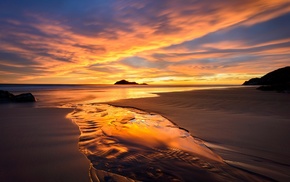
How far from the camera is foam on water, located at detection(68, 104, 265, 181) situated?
2.72m

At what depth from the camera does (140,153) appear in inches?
144

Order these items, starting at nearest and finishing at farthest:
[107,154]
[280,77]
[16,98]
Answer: [107,154]
[16,98]
[280,77]

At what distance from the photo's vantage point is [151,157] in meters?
3.44

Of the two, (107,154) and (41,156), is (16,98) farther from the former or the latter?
(107,154)

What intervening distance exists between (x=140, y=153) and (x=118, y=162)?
0.59 metres

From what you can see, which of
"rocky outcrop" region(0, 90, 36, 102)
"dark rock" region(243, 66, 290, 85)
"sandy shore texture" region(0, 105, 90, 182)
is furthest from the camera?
"dark rock" region(243, 66, 290, 85)

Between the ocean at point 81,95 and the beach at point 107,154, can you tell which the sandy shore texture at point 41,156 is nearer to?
the beach at point 107,154

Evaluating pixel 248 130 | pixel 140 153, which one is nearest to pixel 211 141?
pixel 248 130

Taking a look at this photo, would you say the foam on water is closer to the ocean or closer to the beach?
the beach

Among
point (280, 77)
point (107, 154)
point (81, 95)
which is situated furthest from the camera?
point (280, 77)

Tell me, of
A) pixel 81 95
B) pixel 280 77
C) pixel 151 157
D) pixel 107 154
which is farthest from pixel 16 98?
pixel 280 77

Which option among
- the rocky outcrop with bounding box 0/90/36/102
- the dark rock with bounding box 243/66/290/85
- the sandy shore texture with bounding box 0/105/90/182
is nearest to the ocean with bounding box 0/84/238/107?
the rocky outcrop with bounding box 0/90/36/102

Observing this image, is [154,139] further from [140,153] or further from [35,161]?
[35,161]

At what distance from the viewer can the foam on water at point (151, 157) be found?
8.94 feet
